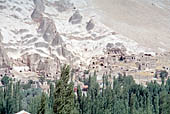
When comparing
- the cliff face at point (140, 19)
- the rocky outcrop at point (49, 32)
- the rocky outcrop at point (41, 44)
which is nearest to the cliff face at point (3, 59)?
the rocky outcrop at point (41, 44)

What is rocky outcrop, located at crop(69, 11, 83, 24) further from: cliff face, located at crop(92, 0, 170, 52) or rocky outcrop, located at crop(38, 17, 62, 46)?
rocky outcrop, located at crop(38, 17, 62, 46)

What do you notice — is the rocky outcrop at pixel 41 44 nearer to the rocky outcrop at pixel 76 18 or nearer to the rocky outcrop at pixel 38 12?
the rocky outcrop at pixel 38 12

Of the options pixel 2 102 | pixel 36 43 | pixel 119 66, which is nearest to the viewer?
pixel 2 102

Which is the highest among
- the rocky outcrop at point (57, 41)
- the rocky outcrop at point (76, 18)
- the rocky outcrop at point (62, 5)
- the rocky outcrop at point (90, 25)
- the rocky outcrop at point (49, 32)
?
the rocky outcrop at point (62, 5)

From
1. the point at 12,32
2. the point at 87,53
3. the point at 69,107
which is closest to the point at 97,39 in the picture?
the point at 87,53

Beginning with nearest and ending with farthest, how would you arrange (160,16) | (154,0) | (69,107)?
(69,107), (160,16), (154,0)

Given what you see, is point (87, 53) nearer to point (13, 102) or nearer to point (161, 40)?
point (161, 40)

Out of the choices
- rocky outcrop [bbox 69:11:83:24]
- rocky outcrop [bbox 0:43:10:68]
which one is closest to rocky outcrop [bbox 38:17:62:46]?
rocky outcrop [bbox 69:11:83:24]

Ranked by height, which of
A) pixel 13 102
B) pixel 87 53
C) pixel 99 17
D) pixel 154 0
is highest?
pixel 154 0

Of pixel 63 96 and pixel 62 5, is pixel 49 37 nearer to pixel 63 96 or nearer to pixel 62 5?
pixel 62 5
